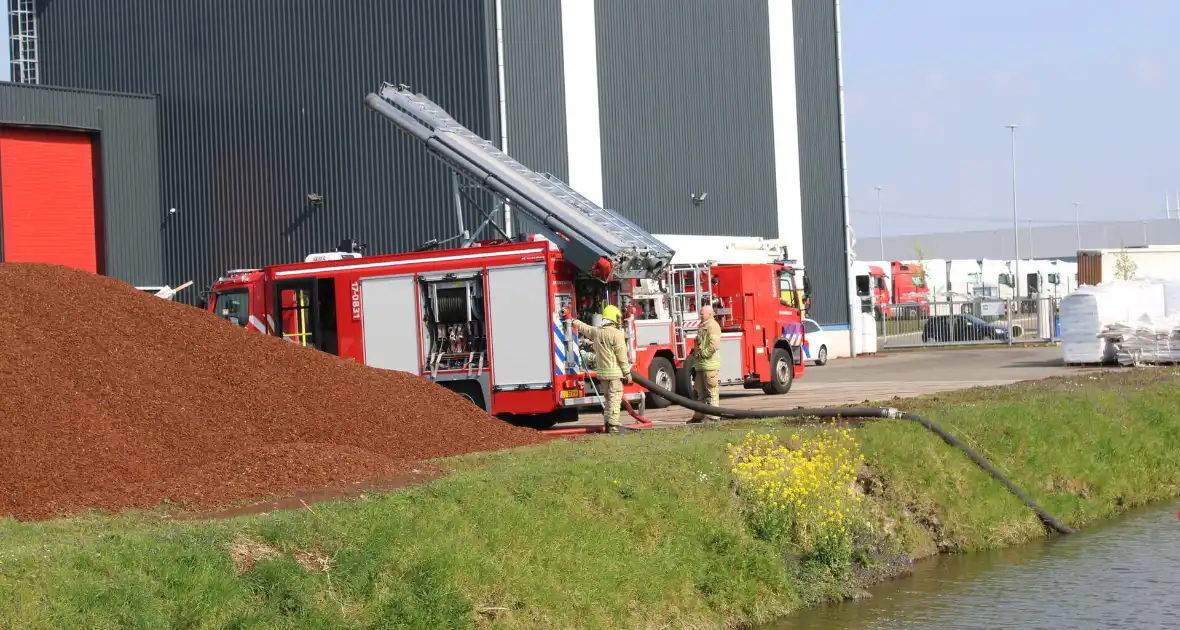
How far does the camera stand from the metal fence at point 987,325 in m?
51.1

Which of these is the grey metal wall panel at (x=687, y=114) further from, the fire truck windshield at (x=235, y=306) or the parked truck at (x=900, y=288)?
the parked truck at (x=900, y=288)

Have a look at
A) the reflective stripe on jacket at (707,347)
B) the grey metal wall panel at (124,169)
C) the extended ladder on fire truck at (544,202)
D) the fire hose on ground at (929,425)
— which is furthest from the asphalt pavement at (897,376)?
the grey metal wall panel at (124,169)

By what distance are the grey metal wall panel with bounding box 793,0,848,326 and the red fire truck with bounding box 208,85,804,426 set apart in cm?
1807

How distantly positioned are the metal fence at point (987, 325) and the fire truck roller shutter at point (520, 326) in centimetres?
3167

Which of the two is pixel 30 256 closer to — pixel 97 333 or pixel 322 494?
pixel 97 333

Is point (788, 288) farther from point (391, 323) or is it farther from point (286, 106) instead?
point (286, 106)

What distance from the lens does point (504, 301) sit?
70.2 feet

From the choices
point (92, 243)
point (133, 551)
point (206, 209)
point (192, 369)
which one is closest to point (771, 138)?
point (206, 209)

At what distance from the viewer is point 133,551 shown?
8.85 m

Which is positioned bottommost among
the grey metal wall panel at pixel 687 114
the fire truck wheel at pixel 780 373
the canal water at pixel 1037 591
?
the canal water at pixel 1037 591

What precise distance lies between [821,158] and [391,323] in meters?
25.1

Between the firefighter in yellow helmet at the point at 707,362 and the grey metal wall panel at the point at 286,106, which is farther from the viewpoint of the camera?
the grey metal wall panel at the point at 286,106

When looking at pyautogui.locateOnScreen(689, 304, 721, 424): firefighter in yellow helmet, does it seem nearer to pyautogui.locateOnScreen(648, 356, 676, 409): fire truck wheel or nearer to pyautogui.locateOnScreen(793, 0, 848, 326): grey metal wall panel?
pyautogui.locateOnScreen(648, 356, 676, 409): fire truck wheel

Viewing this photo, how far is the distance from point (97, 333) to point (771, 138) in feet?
98.0
